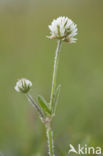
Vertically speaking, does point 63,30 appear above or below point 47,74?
below

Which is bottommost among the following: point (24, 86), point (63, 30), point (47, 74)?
point (24, 86)

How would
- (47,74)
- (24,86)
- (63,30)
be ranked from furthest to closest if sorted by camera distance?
(47,74) → (63,30) → (24,86)

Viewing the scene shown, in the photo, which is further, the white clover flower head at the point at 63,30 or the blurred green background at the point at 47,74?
the blurred green background at the point at 47,74

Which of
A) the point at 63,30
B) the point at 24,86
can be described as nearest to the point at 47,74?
the point at 63,30

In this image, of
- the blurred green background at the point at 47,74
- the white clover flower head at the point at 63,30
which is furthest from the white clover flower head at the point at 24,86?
the blurred green background at the point at 47,74

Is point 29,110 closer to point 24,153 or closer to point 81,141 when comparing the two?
point 24,153

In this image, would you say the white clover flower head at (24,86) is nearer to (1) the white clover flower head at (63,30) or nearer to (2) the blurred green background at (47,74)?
(1) the white clover flower head at (63,30)

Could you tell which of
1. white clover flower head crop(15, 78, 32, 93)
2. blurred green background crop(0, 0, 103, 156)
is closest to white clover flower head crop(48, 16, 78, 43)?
white clover flower head crop(15, 78, 32, 93)

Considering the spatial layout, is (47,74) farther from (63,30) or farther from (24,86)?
(24,86)
